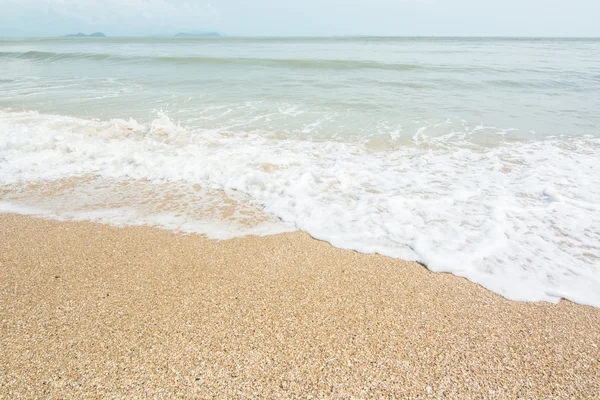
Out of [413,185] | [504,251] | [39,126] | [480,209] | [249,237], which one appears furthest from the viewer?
[39,126]

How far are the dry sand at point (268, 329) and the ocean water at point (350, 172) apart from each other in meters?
0.38

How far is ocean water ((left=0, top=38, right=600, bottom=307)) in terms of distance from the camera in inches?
121

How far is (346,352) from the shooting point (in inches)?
75.2

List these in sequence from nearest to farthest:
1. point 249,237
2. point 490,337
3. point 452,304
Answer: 1. point 490,337
2. point 452,304
3. point 249,237

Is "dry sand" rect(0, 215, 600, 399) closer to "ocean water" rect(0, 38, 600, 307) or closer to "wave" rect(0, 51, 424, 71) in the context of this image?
"ocean water" rect(0, 38, 600, 307)

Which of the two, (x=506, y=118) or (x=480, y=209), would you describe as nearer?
(x=480, y=209)

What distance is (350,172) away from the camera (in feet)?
15.1

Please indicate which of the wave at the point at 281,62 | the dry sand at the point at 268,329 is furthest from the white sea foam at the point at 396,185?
the wave at the point at 281,62

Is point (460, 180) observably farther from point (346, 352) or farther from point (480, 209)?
point (346, 352)

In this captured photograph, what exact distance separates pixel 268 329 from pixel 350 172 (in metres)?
2.91

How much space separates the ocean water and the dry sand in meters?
0.38

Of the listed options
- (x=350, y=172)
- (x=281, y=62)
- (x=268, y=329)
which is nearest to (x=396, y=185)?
(x=350, y=172)

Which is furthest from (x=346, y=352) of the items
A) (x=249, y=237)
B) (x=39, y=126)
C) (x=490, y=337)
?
(x=39, y=126)

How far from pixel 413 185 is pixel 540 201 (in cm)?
133
